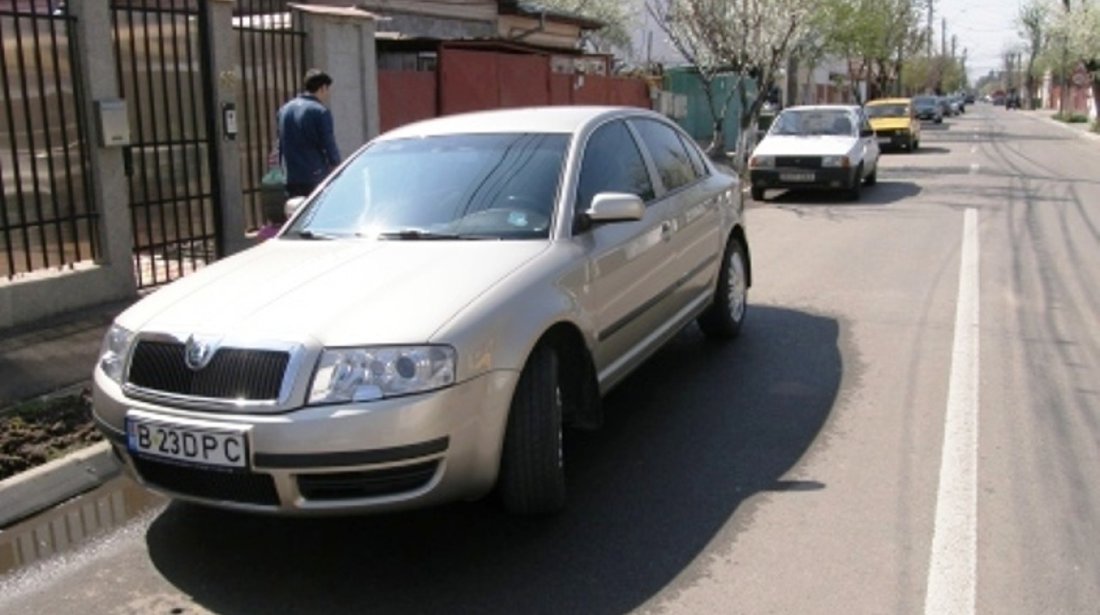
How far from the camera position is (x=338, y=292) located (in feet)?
12.1

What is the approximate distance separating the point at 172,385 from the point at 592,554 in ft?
5.30

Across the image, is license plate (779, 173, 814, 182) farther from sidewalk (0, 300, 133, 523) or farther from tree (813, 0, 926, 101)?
sidewalk (0, 300, 133, 523)

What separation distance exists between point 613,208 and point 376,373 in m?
1.50

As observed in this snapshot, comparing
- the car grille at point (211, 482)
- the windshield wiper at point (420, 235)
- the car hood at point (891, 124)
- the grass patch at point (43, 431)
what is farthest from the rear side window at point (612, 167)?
the car hood at point (891, 124)

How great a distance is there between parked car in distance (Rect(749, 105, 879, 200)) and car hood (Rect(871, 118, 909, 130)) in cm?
1166

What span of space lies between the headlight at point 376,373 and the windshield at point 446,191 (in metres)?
1.11

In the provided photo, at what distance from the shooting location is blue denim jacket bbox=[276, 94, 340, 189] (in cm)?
735

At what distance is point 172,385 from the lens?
346cm

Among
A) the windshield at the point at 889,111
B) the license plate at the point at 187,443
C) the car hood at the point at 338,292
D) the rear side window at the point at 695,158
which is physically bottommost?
the license plate at the point at 187,443

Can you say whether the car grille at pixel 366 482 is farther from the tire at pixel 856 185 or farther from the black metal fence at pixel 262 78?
the tire at pixel 856 185

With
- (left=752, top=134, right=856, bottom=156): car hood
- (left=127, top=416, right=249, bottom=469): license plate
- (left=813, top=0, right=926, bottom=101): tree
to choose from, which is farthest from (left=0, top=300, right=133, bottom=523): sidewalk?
(left=813, top=0, right=926, bottom=101): tree

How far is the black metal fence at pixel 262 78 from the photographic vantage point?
Answer: 9.12 meters

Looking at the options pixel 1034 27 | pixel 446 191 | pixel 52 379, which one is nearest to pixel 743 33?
pixel 446 191

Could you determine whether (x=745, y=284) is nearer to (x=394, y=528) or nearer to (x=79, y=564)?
(x=394, y=528)
